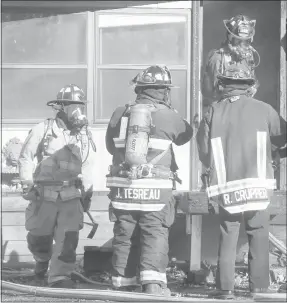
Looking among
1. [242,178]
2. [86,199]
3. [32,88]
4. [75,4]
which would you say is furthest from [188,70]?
[242,178]

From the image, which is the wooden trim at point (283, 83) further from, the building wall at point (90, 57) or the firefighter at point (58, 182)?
the firefighter at point (58, 182)

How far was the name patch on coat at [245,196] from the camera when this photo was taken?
7609 millimetres

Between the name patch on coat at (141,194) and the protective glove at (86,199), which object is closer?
the name patch on coat at (141,194)

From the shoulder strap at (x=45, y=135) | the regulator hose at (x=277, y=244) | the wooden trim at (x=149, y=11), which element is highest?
the wooden trim at (x=149, y=11)

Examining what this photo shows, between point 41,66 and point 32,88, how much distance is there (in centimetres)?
30

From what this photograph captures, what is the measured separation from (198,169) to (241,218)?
9.25 ft

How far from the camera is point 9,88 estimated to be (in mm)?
10695

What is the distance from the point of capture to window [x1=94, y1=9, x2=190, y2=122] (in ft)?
35.0

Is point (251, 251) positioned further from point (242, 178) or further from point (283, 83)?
point (283, 83)

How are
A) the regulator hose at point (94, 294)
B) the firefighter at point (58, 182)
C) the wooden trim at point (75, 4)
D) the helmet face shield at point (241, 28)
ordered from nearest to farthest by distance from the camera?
the regulator hose at point (94, 294)
the firefighter at point (58, 182)
the helmet face shield at point (241, 28)
the wooden trim at point (75, 4)

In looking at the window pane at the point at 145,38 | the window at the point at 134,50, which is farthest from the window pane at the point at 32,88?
the window pane at the point at 145,38

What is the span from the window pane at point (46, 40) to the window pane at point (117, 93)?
0.38 m

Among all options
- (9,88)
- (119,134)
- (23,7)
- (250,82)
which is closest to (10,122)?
(9,88)

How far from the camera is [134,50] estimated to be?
420 inches
